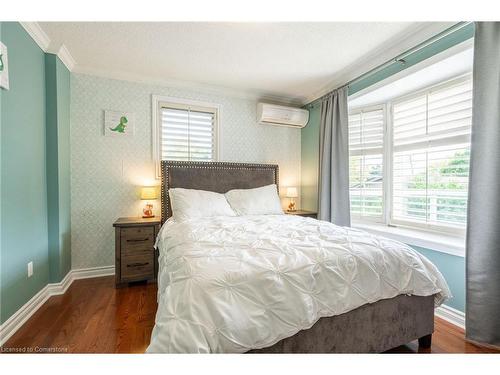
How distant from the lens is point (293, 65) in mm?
2756

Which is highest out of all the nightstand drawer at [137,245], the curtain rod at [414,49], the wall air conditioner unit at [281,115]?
the curtain rod at [414,49]

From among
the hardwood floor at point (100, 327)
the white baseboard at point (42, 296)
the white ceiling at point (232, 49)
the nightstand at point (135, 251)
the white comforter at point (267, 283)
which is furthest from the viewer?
the nightstand at point (135, 251)

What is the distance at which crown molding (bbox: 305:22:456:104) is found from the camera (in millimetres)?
2004

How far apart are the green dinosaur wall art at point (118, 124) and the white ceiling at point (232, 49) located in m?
0.49

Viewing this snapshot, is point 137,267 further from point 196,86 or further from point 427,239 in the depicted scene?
point 427,239

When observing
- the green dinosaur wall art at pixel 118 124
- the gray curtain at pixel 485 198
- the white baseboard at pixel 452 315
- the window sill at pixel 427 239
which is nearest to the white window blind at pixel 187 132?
the green dinosaur wall art at pixel 118 124

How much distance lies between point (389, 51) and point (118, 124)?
10.7ft

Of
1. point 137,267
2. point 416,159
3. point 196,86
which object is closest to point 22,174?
point 137,267

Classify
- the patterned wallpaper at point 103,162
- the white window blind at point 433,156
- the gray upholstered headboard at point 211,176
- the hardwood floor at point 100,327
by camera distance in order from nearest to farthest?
1. the hardwood floor at point 100,327
2. the white window blind at point 433,156
3. the patterned wallpaper at point 103,162
4. the gray upholstered headboard at point 211,176

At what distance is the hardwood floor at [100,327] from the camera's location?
1.59 metres

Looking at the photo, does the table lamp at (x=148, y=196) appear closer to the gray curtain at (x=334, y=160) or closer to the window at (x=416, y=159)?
the gray curtain at (x=334, y=160)

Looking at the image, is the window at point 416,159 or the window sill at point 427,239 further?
the window at point 416,159

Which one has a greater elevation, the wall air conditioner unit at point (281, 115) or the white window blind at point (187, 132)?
the wall air conditioner unit at point (281, 115)
